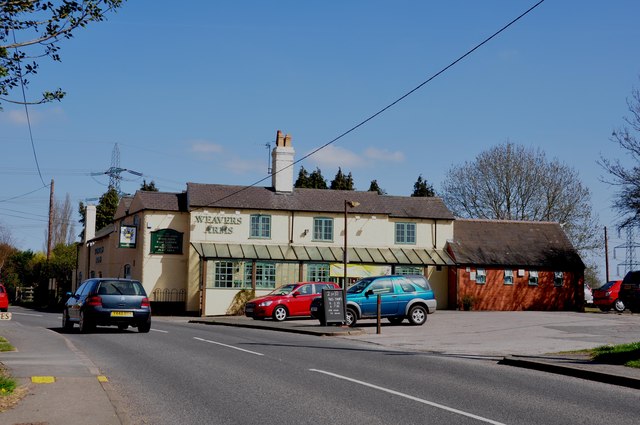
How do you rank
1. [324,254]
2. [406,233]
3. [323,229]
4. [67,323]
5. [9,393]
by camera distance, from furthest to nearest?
[406,233], [323,229], [324,254], [67,323], [9,393]

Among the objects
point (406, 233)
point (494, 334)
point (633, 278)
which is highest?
point (406, 233)

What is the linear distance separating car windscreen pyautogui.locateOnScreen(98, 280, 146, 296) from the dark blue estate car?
7.13m

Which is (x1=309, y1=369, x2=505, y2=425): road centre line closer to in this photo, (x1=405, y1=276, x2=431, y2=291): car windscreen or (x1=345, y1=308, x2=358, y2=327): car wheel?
(x1=345, y1=308, x2=358, y2=327): car wheel

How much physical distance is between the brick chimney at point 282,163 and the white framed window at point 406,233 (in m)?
6.73

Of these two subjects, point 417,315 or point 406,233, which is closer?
point 417,315

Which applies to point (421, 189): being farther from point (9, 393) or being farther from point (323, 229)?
point (9, 393)

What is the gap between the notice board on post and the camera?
2531 centimetres

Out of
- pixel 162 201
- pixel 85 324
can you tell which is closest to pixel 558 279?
pixel 162 201

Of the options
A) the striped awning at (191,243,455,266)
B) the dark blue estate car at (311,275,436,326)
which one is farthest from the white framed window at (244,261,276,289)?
the dark blue estate car at (311,275,436,326)

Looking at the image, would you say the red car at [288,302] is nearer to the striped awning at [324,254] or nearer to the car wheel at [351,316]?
the car wheel at [351,316]

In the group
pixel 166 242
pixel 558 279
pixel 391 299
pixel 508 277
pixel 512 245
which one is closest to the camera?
pixel 391 299

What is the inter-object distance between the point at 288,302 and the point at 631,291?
16.3 m

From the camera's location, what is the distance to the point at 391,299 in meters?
26.8

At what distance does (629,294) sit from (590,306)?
1586cm
